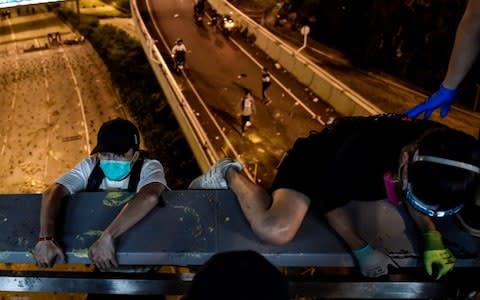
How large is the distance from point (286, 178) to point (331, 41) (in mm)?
23645

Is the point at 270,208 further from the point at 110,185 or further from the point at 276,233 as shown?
the point at 110,185

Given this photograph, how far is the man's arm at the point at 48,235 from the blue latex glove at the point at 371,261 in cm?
133

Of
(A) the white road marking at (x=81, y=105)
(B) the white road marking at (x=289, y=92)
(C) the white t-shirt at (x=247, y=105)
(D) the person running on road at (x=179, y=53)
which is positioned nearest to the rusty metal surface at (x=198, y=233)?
(C) the white t-shirt at (x=247, y=105)

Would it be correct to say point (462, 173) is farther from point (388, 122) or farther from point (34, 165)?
point (34, 165)

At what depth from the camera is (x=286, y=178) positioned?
2785 millimetres

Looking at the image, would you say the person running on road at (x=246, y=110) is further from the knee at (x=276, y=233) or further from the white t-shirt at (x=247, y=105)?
the knee at (x=276, y=233)

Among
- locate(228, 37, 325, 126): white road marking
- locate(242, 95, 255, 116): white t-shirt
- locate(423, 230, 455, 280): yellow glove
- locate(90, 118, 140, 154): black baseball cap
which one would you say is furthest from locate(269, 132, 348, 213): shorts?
locate(228, 37, 325, 126): white road marking

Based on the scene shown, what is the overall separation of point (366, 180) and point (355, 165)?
0.33 ft

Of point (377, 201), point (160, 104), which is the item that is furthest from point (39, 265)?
point (160, 104)

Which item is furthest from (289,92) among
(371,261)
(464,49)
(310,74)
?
(371,261)

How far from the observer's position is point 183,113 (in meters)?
16.9

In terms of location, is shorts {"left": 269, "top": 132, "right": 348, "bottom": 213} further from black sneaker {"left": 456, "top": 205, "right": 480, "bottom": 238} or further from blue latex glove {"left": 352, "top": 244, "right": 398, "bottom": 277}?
black sneaker {"left": 456, "top": 205, "right": 480, "bottom": 238}

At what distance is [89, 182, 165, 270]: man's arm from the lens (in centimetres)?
219

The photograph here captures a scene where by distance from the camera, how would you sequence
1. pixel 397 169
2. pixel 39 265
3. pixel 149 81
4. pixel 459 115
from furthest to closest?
pixel 149 81
pixel 459 115
pixel 397 169
pixel 39 265
